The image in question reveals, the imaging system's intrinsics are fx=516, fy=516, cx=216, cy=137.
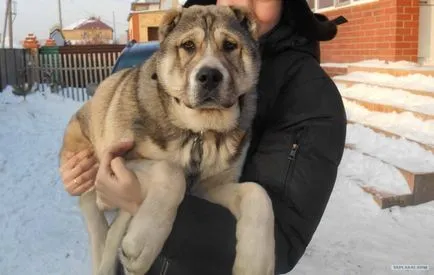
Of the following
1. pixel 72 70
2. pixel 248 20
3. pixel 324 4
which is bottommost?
pixel 72 70

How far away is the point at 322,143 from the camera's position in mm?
2180

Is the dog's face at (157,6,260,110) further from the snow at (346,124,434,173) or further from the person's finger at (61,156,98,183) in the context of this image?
the snow at (346,124,434,173)

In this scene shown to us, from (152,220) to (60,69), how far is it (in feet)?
60.1

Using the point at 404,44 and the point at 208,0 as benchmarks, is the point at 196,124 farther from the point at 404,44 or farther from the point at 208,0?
the point at 404,44

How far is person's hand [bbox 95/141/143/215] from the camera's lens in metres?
2.04

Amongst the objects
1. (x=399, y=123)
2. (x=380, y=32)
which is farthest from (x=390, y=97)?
(x=380, y=32)

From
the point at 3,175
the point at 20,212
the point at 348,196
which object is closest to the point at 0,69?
the point at 3,175

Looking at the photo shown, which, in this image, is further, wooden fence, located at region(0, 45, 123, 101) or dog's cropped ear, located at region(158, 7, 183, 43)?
wooden fence, located at region(0, 45, 123, 101)

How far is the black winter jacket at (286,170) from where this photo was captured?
1938 millimetres

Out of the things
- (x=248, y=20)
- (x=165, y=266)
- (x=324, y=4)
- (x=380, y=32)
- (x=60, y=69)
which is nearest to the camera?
(x=165, y=266)

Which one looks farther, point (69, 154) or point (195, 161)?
point (69, 154)

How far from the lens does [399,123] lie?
685 centimetres

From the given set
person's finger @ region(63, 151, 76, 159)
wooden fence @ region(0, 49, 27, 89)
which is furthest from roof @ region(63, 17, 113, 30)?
person's finger @ region(63, 151, 76, 159)

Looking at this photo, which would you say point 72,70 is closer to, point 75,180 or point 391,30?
point 391,30
